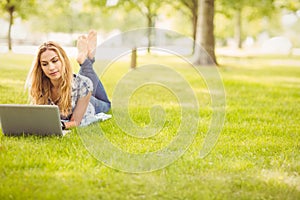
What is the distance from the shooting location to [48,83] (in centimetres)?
454

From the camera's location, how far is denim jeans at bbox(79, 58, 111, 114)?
16.7ft

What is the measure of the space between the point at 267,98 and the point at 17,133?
4.90 meters

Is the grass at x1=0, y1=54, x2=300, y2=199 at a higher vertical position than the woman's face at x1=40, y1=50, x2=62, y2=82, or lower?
lower

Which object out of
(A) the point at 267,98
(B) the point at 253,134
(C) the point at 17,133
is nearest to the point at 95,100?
(C) the point at 17,133

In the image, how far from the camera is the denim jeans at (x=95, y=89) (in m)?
5.10

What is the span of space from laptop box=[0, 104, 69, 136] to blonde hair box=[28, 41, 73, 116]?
17.9 inches

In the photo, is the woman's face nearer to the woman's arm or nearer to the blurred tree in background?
the woman's arm

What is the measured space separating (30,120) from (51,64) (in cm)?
70

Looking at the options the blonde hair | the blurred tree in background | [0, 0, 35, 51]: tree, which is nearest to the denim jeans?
the blonde hair

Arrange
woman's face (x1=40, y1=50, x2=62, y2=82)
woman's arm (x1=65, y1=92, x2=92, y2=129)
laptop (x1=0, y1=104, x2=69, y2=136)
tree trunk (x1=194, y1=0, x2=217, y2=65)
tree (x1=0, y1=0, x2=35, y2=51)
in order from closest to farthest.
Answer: laptop (x1=0, y1=104, x2=69, y2=136)
woman's face (x1=40, y1=50, x2=62, y2=82)
woman's arm (x1=65, y1=92, x2=92, y2=129)
tree trunk (x1=194, y1=0, x2=217, y2=65)
tree (x1=0, y1=0, x2=35, y2=51)

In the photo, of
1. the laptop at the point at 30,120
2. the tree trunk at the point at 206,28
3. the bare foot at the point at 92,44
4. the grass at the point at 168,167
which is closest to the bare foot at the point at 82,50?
the bare foot at the point at 92,44

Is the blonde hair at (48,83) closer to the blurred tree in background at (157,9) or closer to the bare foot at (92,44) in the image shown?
the bare foot at (92,44)

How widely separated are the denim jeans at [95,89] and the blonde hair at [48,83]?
0.65 m

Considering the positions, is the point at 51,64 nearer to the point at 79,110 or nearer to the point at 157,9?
the point at 79,110
